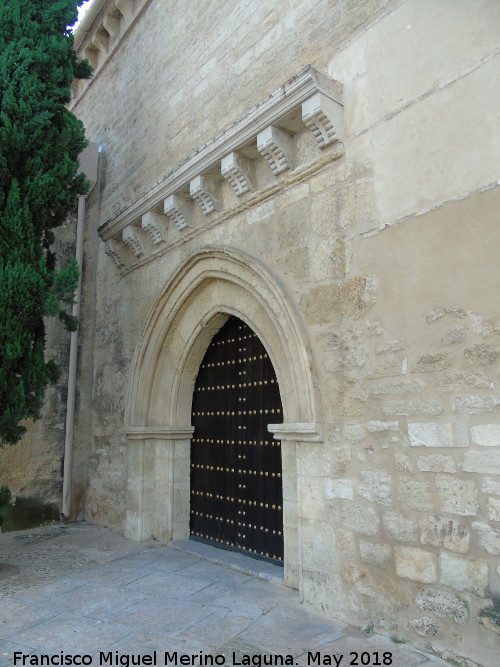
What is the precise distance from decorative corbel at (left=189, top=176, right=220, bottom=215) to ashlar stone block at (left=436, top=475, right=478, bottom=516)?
2.64 m

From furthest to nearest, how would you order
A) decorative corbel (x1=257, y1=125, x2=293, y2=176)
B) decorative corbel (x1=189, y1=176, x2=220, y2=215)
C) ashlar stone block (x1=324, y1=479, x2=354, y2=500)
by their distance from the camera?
1. decorative corbel (x1=189, y1=176, x2=220, y2=215)
2. decorative corbel (x1=257, y1=125, x2=293, y2=176)
3. ashlar stone block (x1=324, y1=479, x2=354, y2=500)

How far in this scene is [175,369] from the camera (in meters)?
4.70

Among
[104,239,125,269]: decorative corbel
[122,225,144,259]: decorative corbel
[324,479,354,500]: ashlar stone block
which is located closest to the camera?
[324,479,354,500]: ashlar stone block

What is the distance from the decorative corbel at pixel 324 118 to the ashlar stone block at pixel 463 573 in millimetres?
2364

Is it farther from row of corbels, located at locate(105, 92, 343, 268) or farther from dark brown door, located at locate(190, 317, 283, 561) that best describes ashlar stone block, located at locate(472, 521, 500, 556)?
row of corbels, located at locate(105, 92, 343, 268)

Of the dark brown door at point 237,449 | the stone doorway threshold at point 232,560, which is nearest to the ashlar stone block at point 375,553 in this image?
the stone doorway threshold at point 232,560

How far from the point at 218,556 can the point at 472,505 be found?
7.59ft

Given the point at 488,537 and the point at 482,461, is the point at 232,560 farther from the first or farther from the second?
the point at 482,461

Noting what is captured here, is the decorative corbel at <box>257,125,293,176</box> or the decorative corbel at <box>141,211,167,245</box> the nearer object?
the decorative corbel at <box>257,125,293,176</box>

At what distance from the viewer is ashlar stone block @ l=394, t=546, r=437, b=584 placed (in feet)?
7.95

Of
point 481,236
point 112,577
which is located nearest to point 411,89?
point 481,236

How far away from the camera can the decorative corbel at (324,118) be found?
3.06 meters

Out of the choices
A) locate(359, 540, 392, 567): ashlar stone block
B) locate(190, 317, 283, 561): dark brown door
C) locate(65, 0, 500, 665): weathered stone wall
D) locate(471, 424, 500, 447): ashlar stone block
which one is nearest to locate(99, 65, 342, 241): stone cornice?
locate(65, 0, 500, 665): weathered stone wall

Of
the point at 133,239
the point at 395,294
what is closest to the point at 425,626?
the point at 395,294
